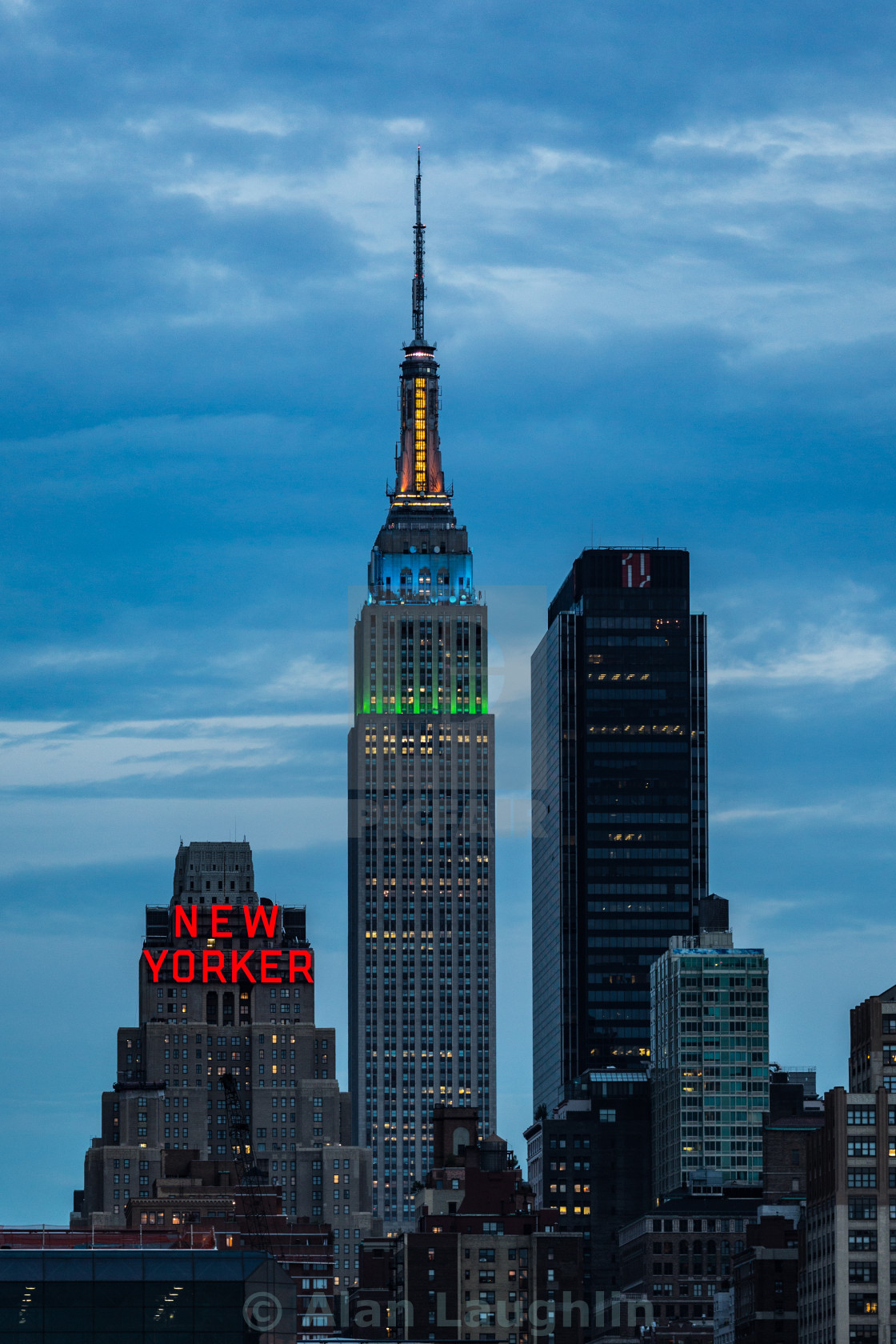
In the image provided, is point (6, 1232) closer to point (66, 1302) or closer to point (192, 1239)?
point (192, 1239)

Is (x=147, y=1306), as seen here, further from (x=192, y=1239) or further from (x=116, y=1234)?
(x=116, y=1234)

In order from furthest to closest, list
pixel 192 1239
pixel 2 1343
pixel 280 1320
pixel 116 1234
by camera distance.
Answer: pixel 116 1234 < pixel 192 1239 < pixel 280 1320 < pixel 2 1343

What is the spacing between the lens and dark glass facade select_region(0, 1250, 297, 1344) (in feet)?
502

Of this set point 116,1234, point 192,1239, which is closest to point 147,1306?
point 192,1239

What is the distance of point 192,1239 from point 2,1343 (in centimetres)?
2370

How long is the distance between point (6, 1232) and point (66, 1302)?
26686mm

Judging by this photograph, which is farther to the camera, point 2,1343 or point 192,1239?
point 192,1239

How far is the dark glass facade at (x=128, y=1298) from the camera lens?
153 meters

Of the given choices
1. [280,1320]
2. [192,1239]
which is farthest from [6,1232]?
[280,1320]

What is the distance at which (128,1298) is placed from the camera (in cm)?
15312

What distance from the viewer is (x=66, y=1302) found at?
503 ft

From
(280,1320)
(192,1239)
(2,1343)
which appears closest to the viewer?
(2,1343)

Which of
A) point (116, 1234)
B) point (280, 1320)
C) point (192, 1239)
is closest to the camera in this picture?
point (280, 1320)

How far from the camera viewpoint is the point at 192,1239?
174250mm
